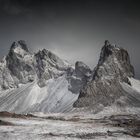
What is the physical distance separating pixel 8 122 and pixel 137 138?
2848 centimetres

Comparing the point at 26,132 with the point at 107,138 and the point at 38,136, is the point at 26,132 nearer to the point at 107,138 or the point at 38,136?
the point at 38,136

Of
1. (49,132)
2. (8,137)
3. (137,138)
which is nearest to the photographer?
(8,137)

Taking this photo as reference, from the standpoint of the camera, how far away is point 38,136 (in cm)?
4781

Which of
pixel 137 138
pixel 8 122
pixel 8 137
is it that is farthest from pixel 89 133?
pixel 8 122

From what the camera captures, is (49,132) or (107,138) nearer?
(107,138)

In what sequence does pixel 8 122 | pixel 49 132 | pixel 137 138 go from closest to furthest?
pixel 137 138 → pixel 49 132 → pixel 8 122

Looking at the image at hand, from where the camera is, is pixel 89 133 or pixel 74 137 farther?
pixel 89 133

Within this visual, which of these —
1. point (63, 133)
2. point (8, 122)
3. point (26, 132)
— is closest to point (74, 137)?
point (63, 133)

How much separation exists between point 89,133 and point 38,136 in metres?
10.2

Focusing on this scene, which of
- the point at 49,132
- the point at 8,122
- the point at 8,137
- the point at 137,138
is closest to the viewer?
the point at 8,137

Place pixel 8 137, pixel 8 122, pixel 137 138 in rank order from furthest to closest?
pixel 8 122 → pixel 137 138 → pixel 8 137

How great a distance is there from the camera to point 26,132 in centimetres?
5116

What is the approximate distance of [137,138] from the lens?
4975 cm

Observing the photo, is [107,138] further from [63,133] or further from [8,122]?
[8,122]
